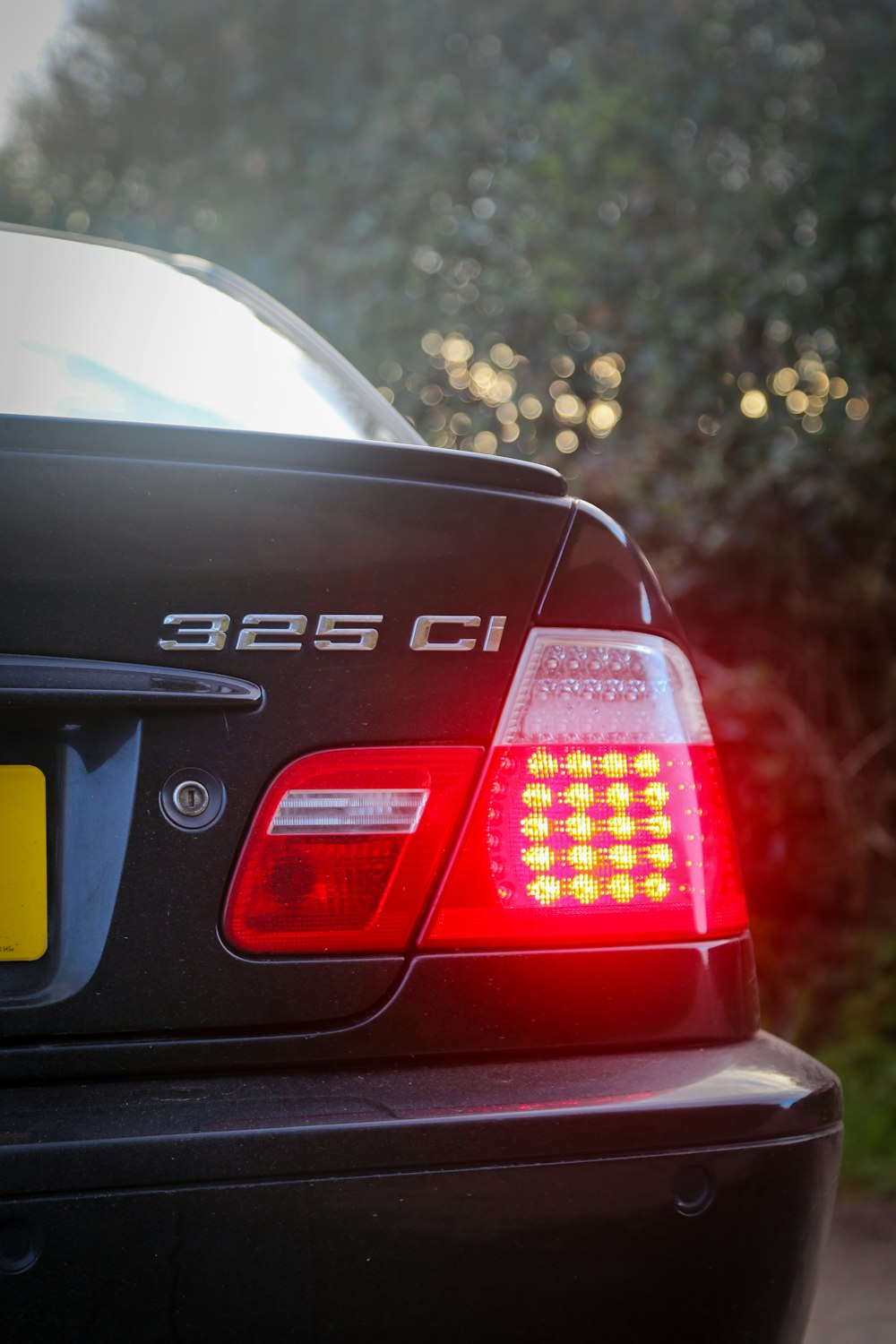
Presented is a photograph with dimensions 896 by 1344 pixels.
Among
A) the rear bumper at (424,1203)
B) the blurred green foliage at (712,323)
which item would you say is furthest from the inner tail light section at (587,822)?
the blurred green foliage at (712,323)

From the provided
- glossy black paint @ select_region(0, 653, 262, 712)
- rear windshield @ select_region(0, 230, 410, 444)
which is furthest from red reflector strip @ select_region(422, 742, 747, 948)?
rear windshield @ select_region(0, 230, 410, 444)

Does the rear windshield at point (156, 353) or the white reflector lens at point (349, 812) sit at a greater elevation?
the rear windshield at point (156, 353)

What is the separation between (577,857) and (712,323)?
14.1ft

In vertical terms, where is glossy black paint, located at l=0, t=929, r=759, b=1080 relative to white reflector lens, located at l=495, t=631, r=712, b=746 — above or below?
below

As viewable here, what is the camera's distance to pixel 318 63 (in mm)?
8492

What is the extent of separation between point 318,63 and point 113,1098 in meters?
8.46

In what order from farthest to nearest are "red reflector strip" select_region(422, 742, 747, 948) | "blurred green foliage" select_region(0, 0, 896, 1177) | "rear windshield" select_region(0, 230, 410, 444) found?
"blurred green foliage" select_region(0, 0, 896, 1177) → "rear windshield" select_region(0, 230, 410, 444) → "red reflector strip" select_region(422, 742, 747, 948)

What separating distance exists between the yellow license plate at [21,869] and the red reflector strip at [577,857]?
40cm

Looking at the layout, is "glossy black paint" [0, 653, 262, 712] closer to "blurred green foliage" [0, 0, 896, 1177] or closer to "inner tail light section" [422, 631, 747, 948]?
"inner tail light section" [422, 631, 747, 948]

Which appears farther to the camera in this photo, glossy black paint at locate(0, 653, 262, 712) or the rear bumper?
glossy black paint at locate(0, 653, 262, 712)

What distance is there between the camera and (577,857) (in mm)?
1414

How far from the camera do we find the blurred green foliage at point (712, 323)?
4.82m

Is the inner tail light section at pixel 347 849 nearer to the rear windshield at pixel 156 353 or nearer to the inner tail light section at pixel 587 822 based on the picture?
the inner tail light section at pixel 587 822

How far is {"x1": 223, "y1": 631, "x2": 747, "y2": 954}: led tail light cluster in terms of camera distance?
1.36 m
